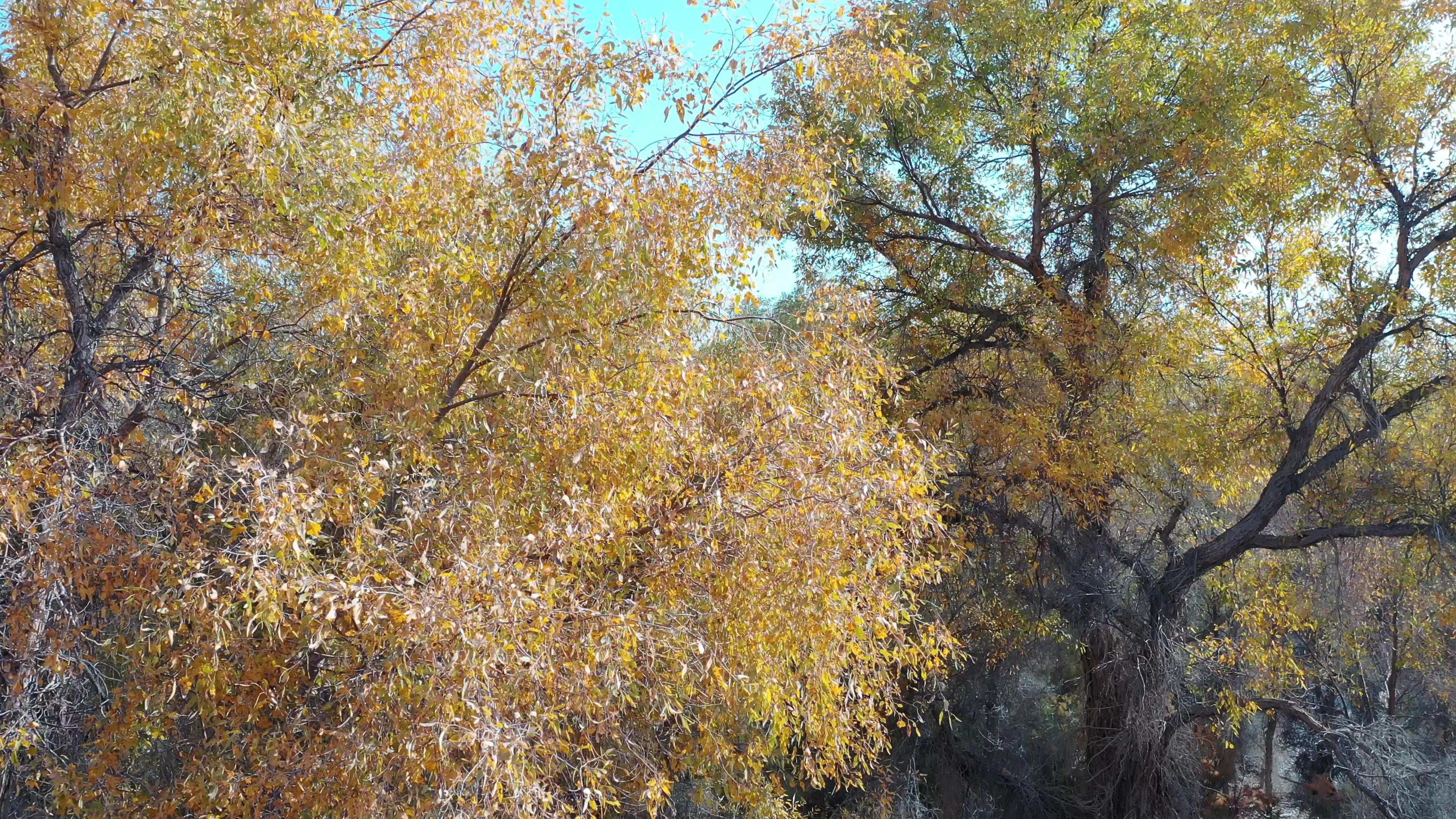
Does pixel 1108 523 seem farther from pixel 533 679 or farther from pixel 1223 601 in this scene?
pixel 533 679

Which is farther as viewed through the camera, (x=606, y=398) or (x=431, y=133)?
A: (x=431, y=133)

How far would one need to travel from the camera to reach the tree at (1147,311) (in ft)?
28.5

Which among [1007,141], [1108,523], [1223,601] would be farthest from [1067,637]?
[1007,141]

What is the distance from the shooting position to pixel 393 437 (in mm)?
5195

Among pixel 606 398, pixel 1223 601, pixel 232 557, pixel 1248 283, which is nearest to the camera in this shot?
pixel 232 557

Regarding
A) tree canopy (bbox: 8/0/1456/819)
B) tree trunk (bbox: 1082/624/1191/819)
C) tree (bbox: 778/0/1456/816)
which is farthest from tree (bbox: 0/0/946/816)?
tree trunk (bbox: 1082/624/1191/819)

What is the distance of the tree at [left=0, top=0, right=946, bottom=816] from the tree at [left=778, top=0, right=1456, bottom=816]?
3.06 meters

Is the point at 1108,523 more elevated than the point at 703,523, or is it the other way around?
the point at 1108,523

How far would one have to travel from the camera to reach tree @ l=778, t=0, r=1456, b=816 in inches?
341

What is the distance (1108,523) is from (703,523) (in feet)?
21.8

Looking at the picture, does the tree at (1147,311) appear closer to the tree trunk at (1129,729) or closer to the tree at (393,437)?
the tree trunk at (1129,729)

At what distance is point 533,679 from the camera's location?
14.2 feet

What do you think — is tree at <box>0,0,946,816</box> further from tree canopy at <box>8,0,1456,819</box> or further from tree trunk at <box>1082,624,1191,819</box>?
tree trunk at <box>1082,624,1191,819</box>

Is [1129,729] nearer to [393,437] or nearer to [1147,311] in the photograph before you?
[1147,311]
